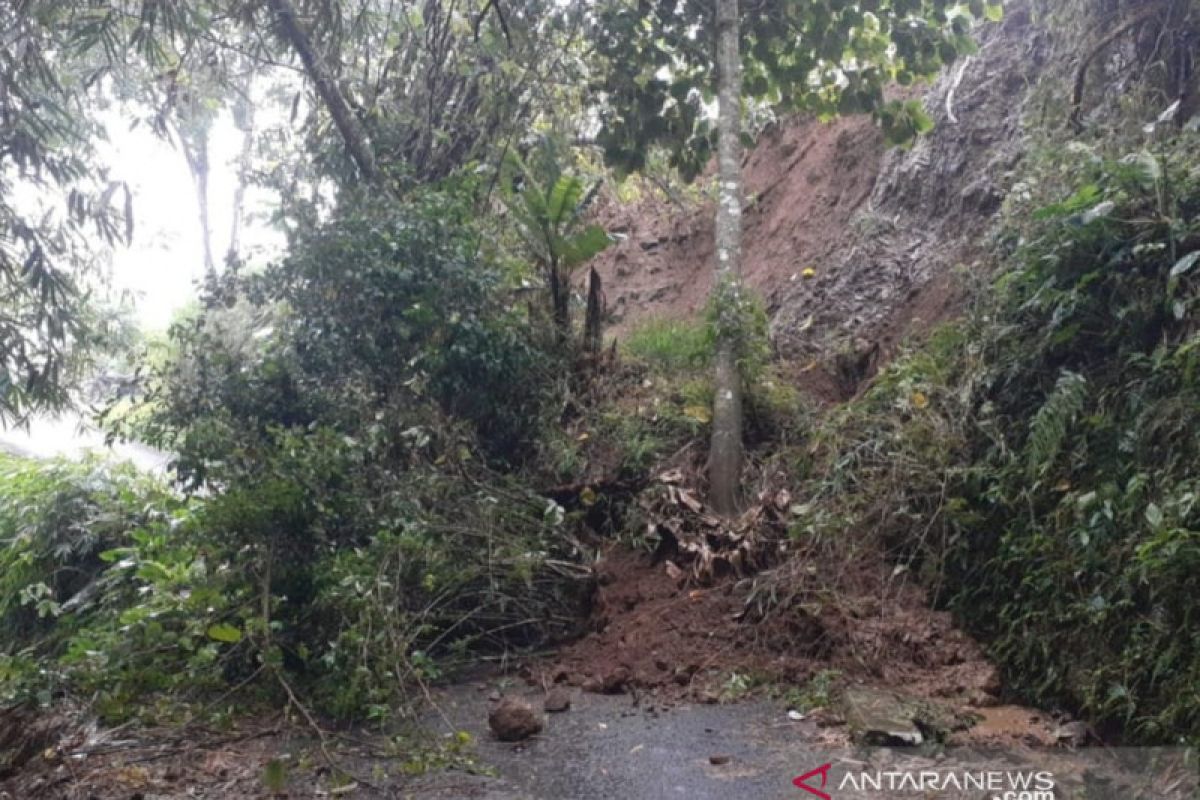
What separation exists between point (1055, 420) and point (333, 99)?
19.4 feet

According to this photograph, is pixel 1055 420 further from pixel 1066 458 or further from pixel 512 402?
pixel 512 402

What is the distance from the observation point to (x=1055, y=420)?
4188 mm

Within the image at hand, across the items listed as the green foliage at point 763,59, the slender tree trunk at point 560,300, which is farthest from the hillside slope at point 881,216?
the green foliage at point 763,59

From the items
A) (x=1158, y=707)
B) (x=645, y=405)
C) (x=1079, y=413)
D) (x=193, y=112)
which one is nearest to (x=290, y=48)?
(x=193, y=112)

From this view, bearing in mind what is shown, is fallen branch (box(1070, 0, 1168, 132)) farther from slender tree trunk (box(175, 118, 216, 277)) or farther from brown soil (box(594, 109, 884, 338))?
slender tree trunk (box(175, 118, 216, 277))

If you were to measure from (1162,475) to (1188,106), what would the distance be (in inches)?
118

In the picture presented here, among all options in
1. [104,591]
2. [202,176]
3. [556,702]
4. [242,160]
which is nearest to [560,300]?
[556,702]

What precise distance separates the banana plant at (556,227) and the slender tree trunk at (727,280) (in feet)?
4.09

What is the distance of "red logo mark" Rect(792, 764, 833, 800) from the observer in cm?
321

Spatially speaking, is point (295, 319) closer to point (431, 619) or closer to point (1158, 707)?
point (431, 619)

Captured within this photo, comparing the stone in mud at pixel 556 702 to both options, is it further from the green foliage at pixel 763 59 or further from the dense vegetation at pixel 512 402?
the green foliage at pixel 763 59

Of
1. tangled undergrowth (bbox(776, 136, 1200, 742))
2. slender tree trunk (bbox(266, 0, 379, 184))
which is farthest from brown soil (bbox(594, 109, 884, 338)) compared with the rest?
tangled undergrowth (bbox(776, 136, 1200, 742))

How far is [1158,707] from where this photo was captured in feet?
10.5

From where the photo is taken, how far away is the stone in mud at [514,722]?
395 cm
